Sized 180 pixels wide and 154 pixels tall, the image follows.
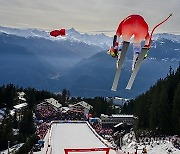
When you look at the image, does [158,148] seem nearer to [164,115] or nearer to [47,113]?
[164,115]

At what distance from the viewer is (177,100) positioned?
136 ft

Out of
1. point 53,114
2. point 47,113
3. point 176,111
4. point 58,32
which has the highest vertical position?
point 58,32

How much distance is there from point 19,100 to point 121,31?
67.0 metres

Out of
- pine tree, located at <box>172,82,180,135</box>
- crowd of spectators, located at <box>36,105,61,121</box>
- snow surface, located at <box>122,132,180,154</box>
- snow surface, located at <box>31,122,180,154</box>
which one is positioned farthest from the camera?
Result: crowd of spectators, located at <box>36,105,61,121</box>

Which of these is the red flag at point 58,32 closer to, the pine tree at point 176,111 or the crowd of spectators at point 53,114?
the pine tree at point 176,111

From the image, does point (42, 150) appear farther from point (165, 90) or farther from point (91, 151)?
point (165, 90)

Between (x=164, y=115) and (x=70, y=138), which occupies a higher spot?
(x=164, y=115)

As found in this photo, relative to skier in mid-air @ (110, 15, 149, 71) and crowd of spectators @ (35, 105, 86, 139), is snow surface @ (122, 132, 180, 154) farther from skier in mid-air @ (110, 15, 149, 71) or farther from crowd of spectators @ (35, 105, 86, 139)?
crowd of spectators @ (35, 105, 86, 139)

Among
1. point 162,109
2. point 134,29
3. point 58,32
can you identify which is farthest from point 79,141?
point 134,29

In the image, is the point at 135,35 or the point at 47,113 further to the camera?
the point at 47,113

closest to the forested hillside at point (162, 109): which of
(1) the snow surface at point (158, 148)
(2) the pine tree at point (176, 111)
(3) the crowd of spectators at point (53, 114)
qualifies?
(2) the pine tree at point (176, 111)

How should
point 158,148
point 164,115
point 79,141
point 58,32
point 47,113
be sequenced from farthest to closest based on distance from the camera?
point 47,113 → point 164,115 → point 79,141 → point 158,148 → point 58,32

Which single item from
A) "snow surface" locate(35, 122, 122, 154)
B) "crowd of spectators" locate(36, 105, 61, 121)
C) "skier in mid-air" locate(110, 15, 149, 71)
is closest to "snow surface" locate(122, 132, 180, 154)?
"snow surface" locate(35, 122, 122, 154)

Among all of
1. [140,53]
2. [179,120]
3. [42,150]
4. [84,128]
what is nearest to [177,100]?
[179,120]
